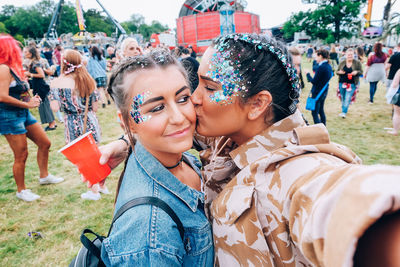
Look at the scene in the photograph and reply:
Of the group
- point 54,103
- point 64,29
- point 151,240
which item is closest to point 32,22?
point 64,29

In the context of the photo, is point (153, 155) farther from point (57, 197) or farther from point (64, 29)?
point (64, 29)

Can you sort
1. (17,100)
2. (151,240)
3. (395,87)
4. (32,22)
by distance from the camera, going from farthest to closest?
(32,22) → (395,87) → (17,100) → (151,240)

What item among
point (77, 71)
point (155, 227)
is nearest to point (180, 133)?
point (155, 227)

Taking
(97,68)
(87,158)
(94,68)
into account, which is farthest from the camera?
(97,68)

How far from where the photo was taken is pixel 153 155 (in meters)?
1.45

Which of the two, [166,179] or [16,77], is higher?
[16,77]

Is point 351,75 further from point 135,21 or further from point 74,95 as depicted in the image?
point 135,21

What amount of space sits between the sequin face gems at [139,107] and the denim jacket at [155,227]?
185 mm

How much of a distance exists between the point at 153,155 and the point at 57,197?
3759 millimetres

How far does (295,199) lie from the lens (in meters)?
0.76

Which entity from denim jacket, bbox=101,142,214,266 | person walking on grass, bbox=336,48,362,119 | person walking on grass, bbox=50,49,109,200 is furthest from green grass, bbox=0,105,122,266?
person walking on grass, bbox=336,48,362,119

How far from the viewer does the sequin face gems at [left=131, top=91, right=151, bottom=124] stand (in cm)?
129

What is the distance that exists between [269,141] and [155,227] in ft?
2.18

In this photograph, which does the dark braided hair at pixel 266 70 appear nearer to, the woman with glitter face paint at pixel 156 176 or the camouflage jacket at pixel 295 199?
the camouflage jacket at pixel 295 199
